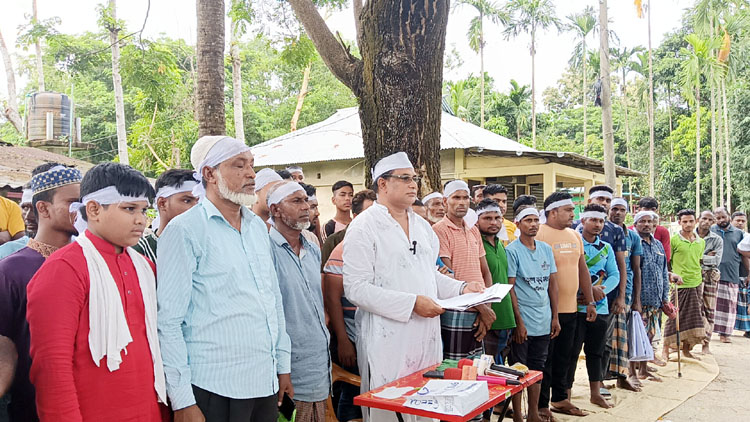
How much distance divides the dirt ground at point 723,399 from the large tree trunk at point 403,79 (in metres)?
3.58

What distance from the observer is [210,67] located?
589 cm

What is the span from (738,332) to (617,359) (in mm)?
5415

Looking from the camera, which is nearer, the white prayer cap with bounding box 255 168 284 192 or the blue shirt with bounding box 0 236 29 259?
the blue shirt with bounding box 0 236 29 259

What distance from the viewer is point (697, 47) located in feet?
81.1

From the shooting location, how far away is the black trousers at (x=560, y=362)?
5.38 metres

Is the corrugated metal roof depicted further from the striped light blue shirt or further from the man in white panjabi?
the striped light blue shirt

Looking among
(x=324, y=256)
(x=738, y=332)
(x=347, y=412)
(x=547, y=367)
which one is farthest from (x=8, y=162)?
(x=738, y=332)

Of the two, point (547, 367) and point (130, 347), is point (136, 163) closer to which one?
point (547, 367)

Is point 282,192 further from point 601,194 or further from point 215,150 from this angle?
point 601,194

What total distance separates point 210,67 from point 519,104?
2902cm

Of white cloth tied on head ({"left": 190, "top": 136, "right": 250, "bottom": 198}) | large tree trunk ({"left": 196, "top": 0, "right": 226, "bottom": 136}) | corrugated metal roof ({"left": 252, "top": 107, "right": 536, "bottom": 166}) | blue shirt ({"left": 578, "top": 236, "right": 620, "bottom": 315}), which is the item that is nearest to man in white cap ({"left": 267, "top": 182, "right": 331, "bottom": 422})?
white cloth tied on head ({"left": 190, "top": 136, "right": 250, "bottom": 198})

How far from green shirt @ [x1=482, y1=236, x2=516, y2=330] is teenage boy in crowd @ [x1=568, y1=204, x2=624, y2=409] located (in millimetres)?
1256

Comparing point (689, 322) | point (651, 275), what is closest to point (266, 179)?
point (651, 275)

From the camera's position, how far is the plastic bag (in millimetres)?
6488
